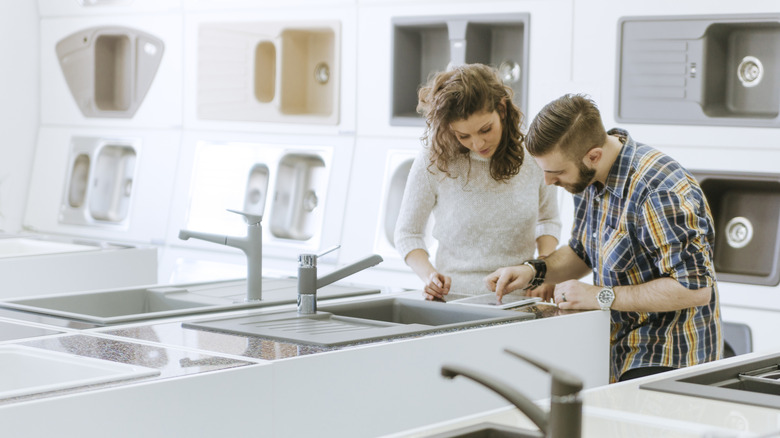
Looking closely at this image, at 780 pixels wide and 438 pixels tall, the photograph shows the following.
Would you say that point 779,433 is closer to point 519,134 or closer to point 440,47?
point 519,134

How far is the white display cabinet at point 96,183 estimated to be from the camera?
5.11m

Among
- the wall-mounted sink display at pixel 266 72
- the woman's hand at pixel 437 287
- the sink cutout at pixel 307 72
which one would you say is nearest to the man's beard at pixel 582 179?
the woman's hand at pixel 437 287

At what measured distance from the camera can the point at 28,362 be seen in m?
1.84

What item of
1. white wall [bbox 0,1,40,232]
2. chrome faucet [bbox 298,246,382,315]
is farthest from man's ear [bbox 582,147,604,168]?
white wall [bbox 0,1,40,232]

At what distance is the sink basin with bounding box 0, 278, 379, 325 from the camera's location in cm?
236

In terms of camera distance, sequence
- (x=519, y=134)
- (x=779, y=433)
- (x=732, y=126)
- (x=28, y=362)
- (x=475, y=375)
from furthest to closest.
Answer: (x=732, y=126) < (x=519, y=134) < (x=28, y=362) < (x=779, y=433) < (x=475, y=375)

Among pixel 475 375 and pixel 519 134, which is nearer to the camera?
pixel 475 375

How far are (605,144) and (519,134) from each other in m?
0.35

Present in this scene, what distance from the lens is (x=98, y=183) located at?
18.0ft

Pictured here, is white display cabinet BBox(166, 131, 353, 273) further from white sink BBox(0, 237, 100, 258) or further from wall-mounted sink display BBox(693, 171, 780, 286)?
wall-mounted sink display BBox(693, 171, 780, 286)

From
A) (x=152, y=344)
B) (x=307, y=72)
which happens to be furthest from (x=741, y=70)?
(x=152, y=344)

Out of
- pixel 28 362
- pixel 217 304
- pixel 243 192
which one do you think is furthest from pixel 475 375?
pixel 243 192

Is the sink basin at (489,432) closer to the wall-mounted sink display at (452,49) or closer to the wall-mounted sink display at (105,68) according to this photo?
the wall-mounted sink display at (452,49)

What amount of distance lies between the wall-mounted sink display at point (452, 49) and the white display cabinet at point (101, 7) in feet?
4.00
